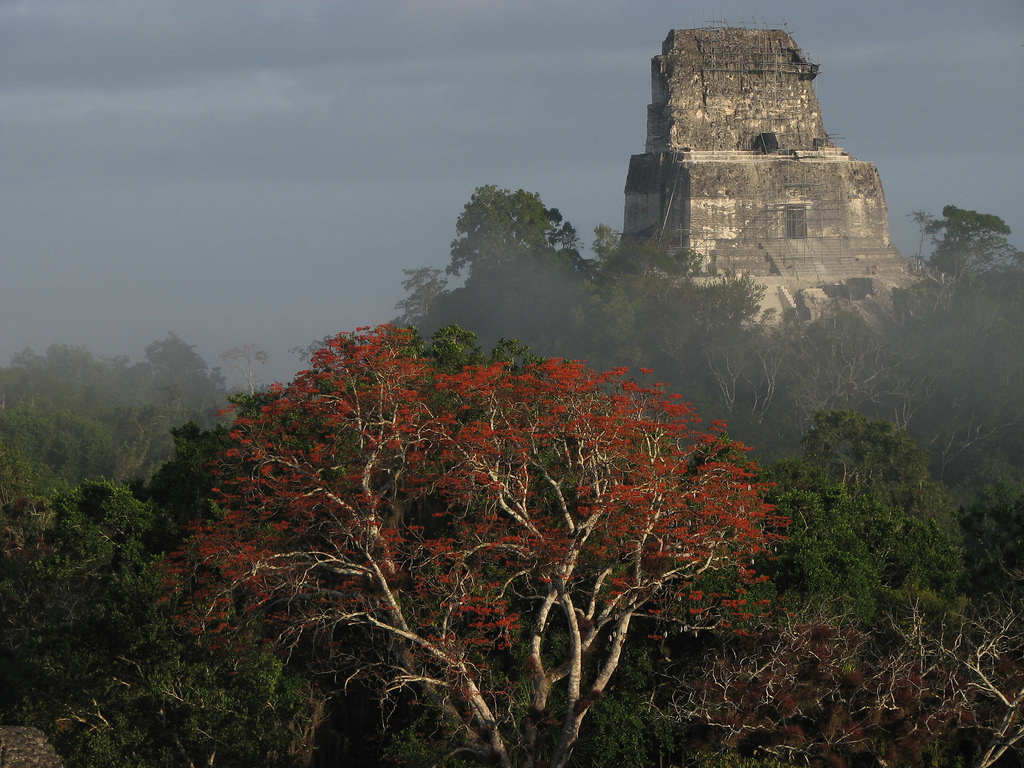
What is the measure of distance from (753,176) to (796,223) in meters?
2.19

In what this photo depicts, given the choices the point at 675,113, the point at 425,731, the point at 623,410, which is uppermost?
the point at 675,113

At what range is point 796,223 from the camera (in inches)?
1599

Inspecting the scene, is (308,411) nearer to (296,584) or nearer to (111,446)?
(296,584)

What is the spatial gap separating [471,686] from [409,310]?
35.2m

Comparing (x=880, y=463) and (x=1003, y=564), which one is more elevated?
(x=880, y=463)

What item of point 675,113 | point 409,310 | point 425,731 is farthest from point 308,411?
point 409,310

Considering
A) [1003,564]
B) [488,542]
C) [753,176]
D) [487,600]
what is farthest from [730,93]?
[487,600]

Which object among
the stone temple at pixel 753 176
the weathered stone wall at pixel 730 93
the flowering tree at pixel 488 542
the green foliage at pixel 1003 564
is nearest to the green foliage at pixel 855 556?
the green foliage at pixel 1003 564

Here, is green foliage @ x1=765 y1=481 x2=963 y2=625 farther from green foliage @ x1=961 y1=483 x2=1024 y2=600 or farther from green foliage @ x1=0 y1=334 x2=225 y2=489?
green foliage @ x1=0 y1=334 x2=225 y2=489

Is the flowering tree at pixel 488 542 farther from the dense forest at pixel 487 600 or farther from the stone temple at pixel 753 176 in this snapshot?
the stone temple at pixel 753 176

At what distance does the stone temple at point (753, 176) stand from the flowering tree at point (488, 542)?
26183mm

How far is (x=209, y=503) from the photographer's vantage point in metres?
16.3

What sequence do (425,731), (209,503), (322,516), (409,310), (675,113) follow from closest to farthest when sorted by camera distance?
(425,731) < (322,516) < (209,503) < (675,113) < (409,310)

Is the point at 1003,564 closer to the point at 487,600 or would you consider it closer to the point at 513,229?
the point at 487,600
